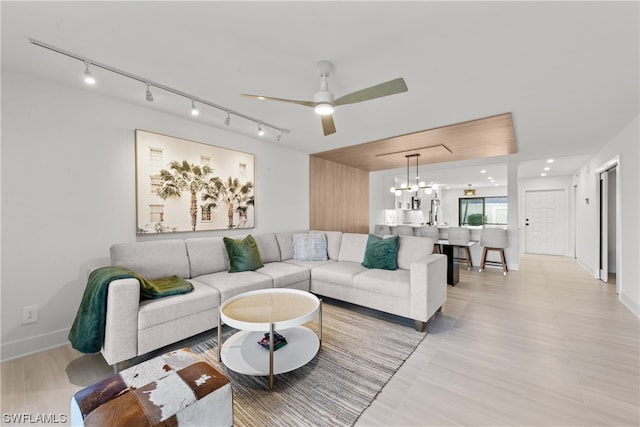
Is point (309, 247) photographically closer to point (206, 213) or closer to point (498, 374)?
point (206, 213)

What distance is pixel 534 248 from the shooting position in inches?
303

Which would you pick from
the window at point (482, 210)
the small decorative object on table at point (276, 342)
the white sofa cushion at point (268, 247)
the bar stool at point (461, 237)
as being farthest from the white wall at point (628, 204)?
the window at point (482, 210)

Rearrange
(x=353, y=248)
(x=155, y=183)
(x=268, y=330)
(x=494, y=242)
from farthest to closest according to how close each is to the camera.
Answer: (x=494, y=242) < (x=353, y=248) < (x=155, y=183) < (x=268, y=330)

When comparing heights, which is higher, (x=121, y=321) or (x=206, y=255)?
(x=206, y=255)

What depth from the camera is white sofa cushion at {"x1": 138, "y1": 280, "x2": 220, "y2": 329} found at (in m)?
2.03

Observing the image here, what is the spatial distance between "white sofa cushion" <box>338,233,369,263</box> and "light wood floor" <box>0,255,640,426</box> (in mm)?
1272

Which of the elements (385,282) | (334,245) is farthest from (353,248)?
(385,282)

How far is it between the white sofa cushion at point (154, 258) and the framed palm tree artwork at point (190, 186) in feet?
0.98

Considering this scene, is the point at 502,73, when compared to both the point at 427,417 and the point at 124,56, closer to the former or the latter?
the point at 427,417

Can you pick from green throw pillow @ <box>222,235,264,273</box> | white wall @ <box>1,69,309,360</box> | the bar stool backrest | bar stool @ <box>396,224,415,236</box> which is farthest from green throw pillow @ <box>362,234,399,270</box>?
the bar stool backrest

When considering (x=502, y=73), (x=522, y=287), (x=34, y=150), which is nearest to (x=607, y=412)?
(x=502, y=73)

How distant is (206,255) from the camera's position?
307cm

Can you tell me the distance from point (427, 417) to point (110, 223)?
10.6 feet

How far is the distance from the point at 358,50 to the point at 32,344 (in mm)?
3636
